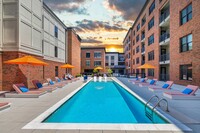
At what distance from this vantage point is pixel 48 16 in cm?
1859

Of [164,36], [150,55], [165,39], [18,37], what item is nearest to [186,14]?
[165,39]

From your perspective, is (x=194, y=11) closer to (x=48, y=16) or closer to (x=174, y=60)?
(x=174, y=60)

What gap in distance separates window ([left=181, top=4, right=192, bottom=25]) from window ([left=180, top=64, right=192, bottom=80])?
18.4 ft

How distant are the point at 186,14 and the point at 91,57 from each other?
41.9 meters

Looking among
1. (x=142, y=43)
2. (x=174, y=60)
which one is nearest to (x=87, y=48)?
(x=142, y=43)

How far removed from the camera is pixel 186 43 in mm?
15430

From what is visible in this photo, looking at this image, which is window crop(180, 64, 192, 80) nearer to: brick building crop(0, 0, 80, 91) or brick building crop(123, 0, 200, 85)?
brick building crop(123, 0, 200, 85)

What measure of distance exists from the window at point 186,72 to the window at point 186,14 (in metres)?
5.61

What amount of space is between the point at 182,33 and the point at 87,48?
41813 millimetres

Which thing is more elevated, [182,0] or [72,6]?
[72,6]

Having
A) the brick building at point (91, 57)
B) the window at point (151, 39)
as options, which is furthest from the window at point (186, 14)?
the brick building at point (91, 57)

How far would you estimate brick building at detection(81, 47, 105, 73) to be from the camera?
2152 inches

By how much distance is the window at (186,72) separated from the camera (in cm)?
1454

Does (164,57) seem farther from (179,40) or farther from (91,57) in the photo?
(91,57)
